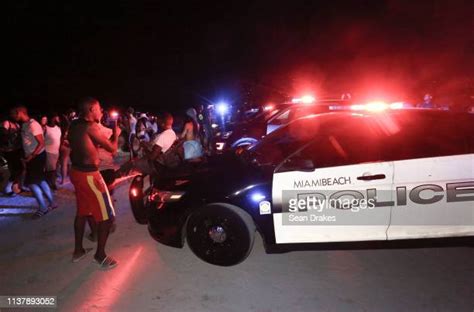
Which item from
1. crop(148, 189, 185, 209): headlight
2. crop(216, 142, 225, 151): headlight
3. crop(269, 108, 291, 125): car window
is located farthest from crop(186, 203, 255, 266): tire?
crop(216, 142, 225, 151): headlight

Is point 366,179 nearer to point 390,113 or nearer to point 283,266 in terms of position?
point 390,113

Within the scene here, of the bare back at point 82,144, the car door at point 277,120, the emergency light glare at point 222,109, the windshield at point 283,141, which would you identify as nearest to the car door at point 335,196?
the windshield at point 283,141

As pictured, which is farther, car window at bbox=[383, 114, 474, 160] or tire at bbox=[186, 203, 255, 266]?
tire at bbox=[186, 203, 255, 266]

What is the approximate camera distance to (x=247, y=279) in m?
3.71

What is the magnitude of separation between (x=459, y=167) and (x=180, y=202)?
274cm

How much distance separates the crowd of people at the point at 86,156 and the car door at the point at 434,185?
8.44 feet

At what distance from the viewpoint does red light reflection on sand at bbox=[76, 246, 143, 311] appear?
3355 mm

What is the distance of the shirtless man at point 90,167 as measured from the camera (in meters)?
3.89

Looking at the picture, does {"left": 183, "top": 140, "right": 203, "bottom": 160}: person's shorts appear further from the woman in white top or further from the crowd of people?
the woman in white top

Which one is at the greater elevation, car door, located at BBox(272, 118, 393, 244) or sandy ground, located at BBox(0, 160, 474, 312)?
car door, located at BBox(272, 118, 393, 244)

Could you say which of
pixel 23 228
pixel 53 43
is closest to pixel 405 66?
pixel 53 43

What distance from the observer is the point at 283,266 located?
396 cm

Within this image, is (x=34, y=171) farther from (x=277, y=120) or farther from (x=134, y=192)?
(x=277, y=120)

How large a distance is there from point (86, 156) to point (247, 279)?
209cm
